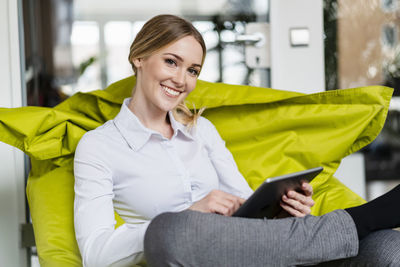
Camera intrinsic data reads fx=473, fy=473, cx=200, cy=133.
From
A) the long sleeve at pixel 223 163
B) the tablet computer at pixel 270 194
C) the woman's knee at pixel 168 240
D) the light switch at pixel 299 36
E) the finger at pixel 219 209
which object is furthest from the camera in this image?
the light switch at pixel 299 36

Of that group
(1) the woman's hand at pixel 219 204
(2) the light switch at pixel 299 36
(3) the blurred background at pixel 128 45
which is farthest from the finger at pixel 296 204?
(2) the light switch at pixel 299 36

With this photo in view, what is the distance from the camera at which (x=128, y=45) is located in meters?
1.98

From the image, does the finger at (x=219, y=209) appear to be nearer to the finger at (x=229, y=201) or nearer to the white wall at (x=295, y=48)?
the finger at (x=229, y=201)

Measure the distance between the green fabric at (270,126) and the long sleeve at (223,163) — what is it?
0.26 feet

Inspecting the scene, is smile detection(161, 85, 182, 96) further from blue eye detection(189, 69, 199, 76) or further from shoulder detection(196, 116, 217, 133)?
shoulder detection(196, 116, 217, 133)

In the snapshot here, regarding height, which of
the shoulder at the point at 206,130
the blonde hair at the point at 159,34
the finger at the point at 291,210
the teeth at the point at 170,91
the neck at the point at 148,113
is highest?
the blonde hair at the point at 159,34

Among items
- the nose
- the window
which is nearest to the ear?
the nose

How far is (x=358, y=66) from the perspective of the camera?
2230 millimetres

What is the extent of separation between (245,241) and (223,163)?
58 cm

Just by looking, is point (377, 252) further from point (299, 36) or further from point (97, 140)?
point (299, 36)

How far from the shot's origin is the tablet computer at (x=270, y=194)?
2.97 ft

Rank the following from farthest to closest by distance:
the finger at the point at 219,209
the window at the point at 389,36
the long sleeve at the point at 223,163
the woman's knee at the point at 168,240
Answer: the window at the point at 389,36, the long sleeve at the point at 223,163, the finger at the point at 219,209, the woman's knee at the point at 168,240

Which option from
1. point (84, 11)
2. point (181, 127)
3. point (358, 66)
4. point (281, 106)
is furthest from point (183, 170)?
point (358, 66)

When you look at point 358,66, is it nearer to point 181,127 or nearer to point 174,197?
point 181,127
